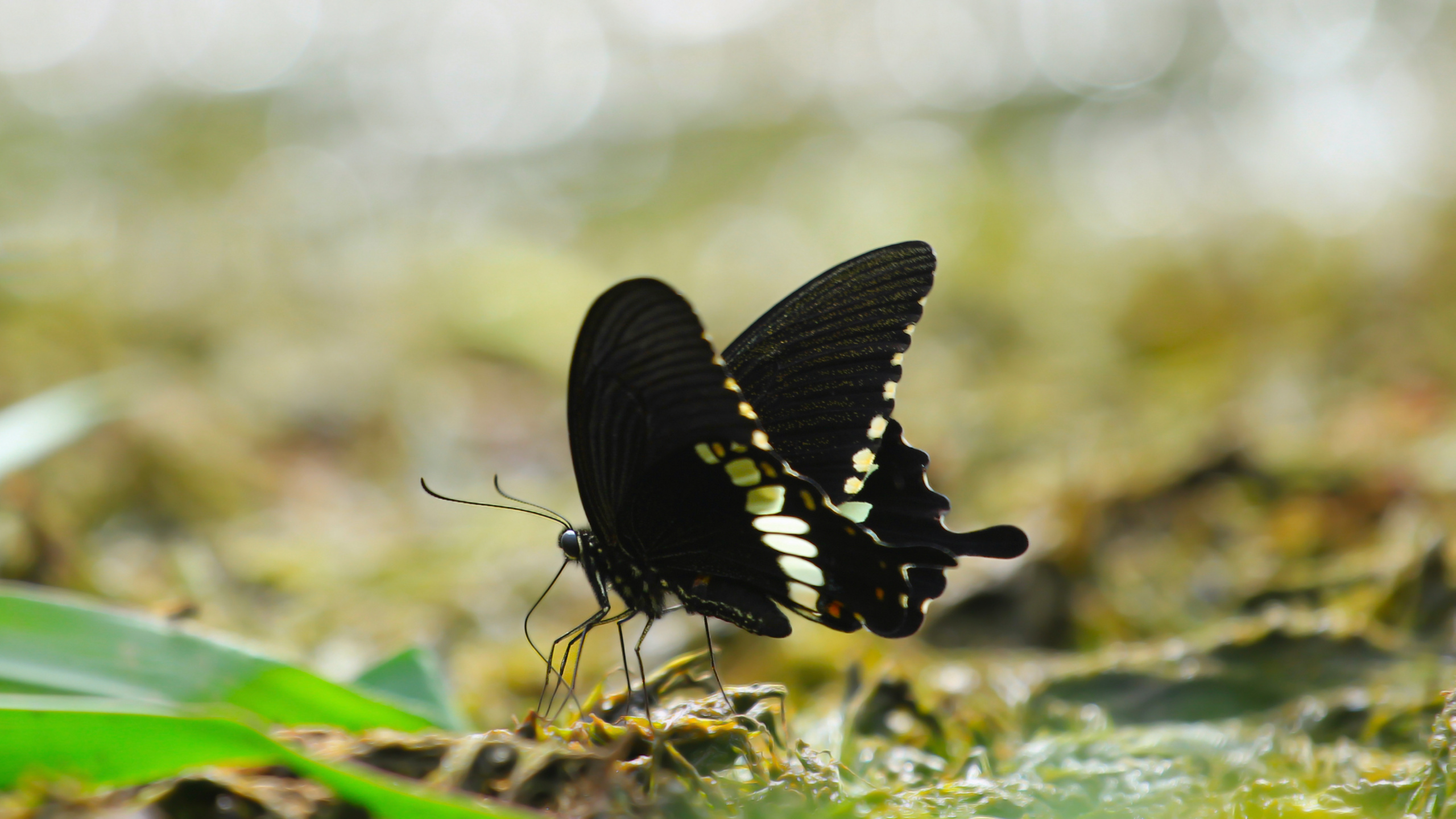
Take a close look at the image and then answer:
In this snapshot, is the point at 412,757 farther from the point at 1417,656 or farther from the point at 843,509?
the point at 1417,656

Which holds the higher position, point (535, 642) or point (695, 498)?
point (535, 642)

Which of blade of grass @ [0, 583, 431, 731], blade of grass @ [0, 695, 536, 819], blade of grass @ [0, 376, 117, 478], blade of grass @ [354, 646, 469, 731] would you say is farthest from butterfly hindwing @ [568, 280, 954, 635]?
blade of grass @ [0, 376, 117, 478]

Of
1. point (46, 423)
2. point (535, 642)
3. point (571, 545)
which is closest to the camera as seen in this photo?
point (571, 545)

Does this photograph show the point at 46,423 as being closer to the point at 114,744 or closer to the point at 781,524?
the point at 114,744

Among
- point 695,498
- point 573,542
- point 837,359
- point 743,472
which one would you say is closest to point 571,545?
point 573,542

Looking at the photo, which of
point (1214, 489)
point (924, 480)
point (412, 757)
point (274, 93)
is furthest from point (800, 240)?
point (412, 757)

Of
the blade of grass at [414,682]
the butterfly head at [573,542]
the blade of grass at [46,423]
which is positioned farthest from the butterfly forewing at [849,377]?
the blade of grass at [46,423]

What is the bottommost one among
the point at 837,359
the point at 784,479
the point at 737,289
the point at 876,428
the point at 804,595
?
the point at 804,595

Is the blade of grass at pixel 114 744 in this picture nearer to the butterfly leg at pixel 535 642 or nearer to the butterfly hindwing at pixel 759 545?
the butterfly leg at pixel 535 642

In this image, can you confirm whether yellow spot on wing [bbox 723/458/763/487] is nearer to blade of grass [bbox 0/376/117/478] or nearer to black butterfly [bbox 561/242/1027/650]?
black butterfly [bbox 561/242/1027/650]

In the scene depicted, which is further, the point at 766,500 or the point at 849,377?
the point at 849,377
